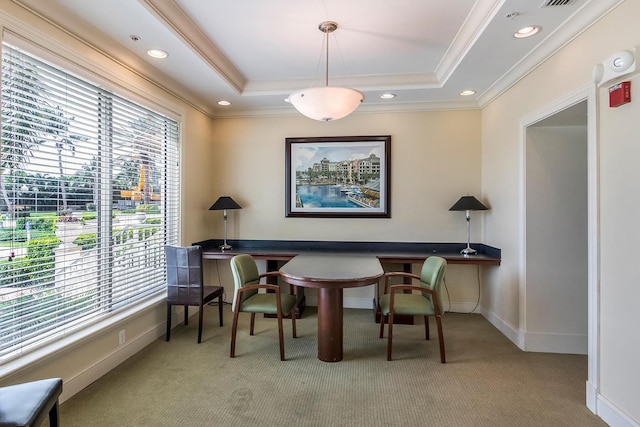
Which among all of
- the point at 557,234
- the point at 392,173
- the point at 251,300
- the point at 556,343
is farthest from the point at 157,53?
the point at 556,343

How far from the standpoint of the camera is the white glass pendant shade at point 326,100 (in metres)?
2.42

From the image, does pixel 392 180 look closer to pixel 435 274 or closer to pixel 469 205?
pixel 469 205

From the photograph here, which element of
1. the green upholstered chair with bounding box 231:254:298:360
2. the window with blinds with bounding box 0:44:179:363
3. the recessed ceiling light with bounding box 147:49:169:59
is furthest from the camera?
the green upholstered chair with bounding box 231:254:298:360

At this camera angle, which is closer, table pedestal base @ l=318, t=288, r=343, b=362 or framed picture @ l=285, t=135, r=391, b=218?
table pedestal base @ l=318, t=288, r=343, b=362

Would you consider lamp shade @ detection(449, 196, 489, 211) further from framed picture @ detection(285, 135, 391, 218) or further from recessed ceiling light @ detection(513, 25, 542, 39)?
recessed ceiling light @ detection(513, 25, 542, 39)

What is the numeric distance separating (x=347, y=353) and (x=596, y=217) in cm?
219

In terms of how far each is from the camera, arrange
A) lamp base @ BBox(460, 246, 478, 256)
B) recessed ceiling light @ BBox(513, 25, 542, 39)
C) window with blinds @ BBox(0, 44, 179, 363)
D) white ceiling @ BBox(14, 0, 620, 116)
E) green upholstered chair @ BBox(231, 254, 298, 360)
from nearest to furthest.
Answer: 1. window with blinds @ BBox(0, 44, 179, 363)
2. white ceiling @ BBox(14, 0, 620, 116)
3. recessed ceiling light @ BBox(513, 25, 542, 39)
4. green upholstered chair @ BBox(231, 254, 298, 360)
5. lamp base @ BBox(460, 246, 478, 256)

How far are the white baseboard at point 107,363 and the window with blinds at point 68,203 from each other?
0.34 metres

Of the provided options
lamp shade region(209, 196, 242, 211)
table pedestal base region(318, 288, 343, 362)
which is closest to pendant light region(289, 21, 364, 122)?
table pedestal base region(318, 288, 343, 362)

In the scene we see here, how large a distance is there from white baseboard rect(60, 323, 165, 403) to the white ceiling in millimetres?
2517

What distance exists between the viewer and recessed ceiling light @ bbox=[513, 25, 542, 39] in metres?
2.39

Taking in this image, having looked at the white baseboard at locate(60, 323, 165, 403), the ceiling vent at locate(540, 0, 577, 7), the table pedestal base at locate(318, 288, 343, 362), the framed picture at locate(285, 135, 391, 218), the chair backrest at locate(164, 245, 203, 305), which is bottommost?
the white baseboard at locate(60, 323, 165, 403)

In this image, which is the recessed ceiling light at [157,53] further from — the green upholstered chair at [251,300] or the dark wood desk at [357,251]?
the dark wood desk at [357,251]

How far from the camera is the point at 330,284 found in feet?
8.38
